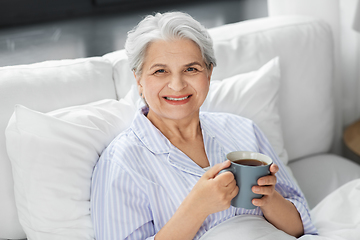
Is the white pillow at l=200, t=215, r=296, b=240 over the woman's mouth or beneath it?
beneath

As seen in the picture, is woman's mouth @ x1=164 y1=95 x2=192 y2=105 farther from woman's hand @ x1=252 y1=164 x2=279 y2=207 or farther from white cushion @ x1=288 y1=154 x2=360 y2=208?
white cushion @ x1=288 y1=154 x2=360 y2=208

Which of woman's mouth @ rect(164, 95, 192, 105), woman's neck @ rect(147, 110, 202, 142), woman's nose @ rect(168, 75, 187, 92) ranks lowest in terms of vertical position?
woman's neck @ rect(147, 110, 202, 142)

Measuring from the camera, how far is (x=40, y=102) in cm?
133

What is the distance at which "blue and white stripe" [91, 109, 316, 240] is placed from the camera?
1.12 meters

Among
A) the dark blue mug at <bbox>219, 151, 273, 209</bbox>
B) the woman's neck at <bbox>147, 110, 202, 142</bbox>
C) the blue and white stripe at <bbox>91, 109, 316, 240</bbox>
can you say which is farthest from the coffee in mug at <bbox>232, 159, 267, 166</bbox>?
the woman's neck at <bbox>147, 110, 202, 142</bbox>

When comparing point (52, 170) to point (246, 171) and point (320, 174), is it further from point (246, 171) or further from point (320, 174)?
point (320, 174)

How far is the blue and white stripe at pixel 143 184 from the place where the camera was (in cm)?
112

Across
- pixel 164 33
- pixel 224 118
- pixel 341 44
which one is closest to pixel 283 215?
pixel 224 118

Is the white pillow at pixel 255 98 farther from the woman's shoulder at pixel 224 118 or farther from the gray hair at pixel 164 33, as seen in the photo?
the gray hair at pixel 164 33

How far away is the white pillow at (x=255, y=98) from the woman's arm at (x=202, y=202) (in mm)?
590

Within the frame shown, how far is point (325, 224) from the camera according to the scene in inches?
53.5

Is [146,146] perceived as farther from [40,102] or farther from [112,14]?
[112,14]

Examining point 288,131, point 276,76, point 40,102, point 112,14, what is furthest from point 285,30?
point 112,14

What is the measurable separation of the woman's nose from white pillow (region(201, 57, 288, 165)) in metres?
0.40
